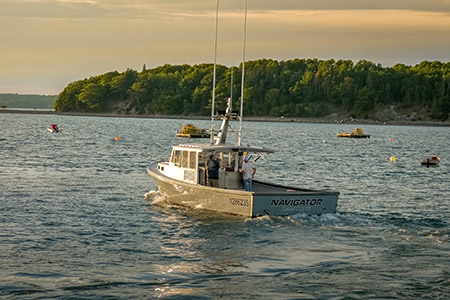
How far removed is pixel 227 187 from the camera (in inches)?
1185

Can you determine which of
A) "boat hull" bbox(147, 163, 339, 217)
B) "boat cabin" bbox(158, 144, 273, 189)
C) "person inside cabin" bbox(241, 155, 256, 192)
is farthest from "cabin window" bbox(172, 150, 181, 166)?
"person inside cabin" bbox(241, 155, 256, 192)

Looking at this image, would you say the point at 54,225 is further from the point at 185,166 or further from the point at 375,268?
the point at 375,268

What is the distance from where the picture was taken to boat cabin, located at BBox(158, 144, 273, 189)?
97.8 feet

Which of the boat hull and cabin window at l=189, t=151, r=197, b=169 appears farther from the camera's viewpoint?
cabin window at l=189, t=151, r=197, b=169

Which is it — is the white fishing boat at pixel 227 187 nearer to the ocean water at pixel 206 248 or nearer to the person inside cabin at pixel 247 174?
the person inside cabin at pixel 247 174

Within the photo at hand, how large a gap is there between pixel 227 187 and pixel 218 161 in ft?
4.23

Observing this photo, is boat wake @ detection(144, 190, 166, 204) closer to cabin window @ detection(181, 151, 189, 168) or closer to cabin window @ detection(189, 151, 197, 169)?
cabin window @ detection(181, 151, 189, 168)

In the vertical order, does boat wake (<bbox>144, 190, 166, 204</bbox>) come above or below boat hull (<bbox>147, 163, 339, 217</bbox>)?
below

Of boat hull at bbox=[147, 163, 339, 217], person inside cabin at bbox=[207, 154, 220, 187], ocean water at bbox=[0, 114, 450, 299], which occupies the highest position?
person inside cabin at bbox=[207, 154, 220, 187]

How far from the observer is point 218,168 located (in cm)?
3080

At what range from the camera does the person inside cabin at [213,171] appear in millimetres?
30609

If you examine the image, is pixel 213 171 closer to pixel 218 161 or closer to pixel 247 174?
pixel 218 161

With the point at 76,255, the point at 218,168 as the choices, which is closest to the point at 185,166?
the point at 218,168

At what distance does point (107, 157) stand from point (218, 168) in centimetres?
3659
